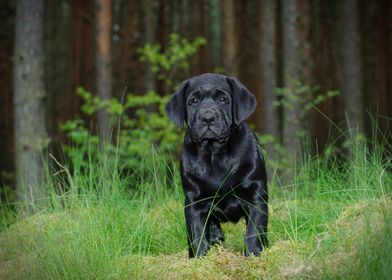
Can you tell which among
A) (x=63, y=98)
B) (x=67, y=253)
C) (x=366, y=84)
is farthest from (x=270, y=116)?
(x=63, y=98)

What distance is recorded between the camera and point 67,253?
3.94 meters

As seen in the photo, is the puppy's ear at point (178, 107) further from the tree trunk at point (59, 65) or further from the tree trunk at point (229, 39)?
the tree trunk at point (59, 65)

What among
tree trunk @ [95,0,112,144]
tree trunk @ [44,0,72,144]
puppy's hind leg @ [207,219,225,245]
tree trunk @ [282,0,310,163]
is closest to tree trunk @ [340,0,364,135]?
tree trunk @ [282,0,310,163]

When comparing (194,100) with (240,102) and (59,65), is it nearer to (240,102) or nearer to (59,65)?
(240,102)

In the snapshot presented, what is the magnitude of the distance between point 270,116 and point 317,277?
10.8 meters

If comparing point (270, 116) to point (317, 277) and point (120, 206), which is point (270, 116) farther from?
Answer: point (317, 277)

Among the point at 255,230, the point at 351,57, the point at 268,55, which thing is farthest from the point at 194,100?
the point at 351,57

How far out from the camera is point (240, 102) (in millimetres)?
4512

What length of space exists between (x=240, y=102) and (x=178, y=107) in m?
0.49

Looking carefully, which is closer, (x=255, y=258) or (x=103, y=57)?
(x=255, y=258)

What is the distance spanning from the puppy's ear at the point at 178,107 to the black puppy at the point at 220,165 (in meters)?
0.04

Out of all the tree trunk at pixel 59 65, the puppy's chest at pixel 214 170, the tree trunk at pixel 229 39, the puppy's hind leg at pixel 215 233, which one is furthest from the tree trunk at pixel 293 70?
the tree trunk at pixel 59 65

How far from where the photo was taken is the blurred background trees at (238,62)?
38.1 ft

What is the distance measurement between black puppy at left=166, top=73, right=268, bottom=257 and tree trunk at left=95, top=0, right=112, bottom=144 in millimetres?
7801
